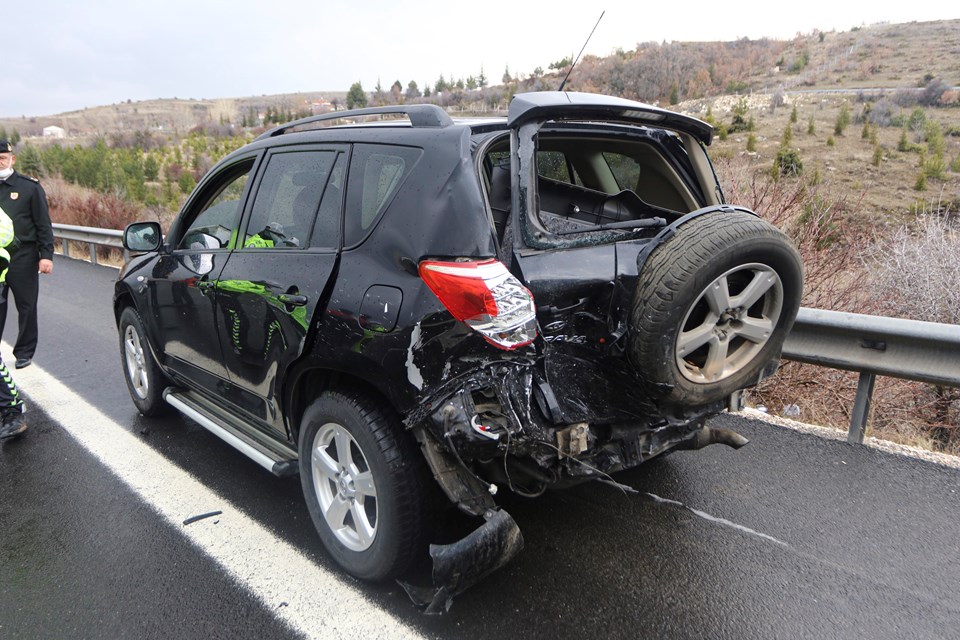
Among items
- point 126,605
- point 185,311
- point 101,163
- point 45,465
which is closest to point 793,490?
point 126,605

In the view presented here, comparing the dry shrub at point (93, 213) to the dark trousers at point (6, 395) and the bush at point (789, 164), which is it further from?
the bush at point (789, 164)

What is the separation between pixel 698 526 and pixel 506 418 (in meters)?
1.45

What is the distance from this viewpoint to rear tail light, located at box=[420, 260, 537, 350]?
7.72 ft

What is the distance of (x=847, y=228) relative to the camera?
7.16 metres

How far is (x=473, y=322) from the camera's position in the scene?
7.74 feet

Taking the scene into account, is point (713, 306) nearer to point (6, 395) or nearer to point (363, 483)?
point (363, 483)

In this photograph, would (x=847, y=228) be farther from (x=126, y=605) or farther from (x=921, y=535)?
(x=126, y=605)

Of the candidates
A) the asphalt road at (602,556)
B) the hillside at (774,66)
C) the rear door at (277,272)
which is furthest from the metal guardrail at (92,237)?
the hillside at (774,66)

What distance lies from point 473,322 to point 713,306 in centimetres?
96

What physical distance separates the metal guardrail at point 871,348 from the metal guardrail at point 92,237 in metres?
10.7

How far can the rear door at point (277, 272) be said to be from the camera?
9.54 ft

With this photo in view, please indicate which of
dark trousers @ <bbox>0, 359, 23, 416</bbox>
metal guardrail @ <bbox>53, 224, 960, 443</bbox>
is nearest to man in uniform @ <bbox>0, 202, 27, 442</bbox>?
dark trousers @ <bbox>0, 359, 23, 416</bbox>

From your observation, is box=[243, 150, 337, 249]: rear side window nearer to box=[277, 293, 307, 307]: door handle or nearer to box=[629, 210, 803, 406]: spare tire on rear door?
box=[277, 293, 307, 307]: door handle

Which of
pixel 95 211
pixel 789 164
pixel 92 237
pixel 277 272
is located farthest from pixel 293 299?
pixel 95 211
